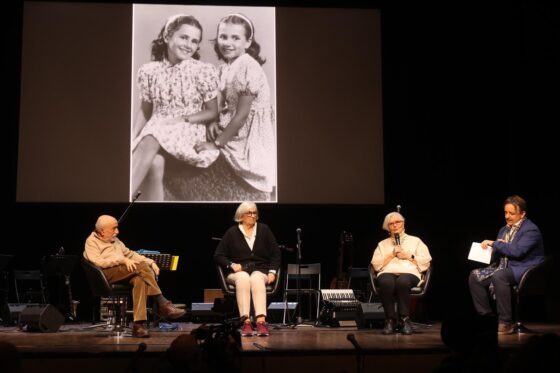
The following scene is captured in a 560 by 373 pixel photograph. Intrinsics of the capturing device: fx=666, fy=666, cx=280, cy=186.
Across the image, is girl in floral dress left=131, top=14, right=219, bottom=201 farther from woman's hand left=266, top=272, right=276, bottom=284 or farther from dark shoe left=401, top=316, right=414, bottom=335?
dark shoe left=401, top=316, right=414, bottom=335

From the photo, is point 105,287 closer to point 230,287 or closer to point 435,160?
point 230,287

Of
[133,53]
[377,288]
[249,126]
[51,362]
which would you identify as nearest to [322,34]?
[249,126]

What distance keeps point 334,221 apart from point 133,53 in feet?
9.40

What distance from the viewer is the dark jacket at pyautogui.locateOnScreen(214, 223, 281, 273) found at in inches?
225

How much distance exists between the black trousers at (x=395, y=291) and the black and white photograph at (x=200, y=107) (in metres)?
2.07

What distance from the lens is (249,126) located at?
7168 mm

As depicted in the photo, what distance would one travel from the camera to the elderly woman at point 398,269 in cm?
532

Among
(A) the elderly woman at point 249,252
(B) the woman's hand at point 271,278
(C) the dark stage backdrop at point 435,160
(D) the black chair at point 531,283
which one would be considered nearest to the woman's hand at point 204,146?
(C) the dark stage backdrop at point 435,160

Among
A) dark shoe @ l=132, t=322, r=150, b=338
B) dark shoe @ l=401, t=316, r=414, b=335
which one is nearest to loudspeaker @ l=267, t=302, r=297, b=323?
dark shoe @ l=401, t=316, r=414, b=335

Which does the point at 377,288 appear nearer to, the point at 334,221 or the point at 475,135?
the point at 334,221

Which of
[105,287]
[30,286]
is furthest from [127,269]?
[30,286]

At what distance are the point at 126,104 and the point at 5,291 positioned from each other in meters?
2.28

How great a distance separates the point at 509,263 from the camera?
5535 millimetres

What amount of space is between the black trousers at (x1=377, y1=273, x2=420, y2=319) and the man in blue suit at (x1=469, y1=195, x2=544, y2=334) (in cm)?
61
